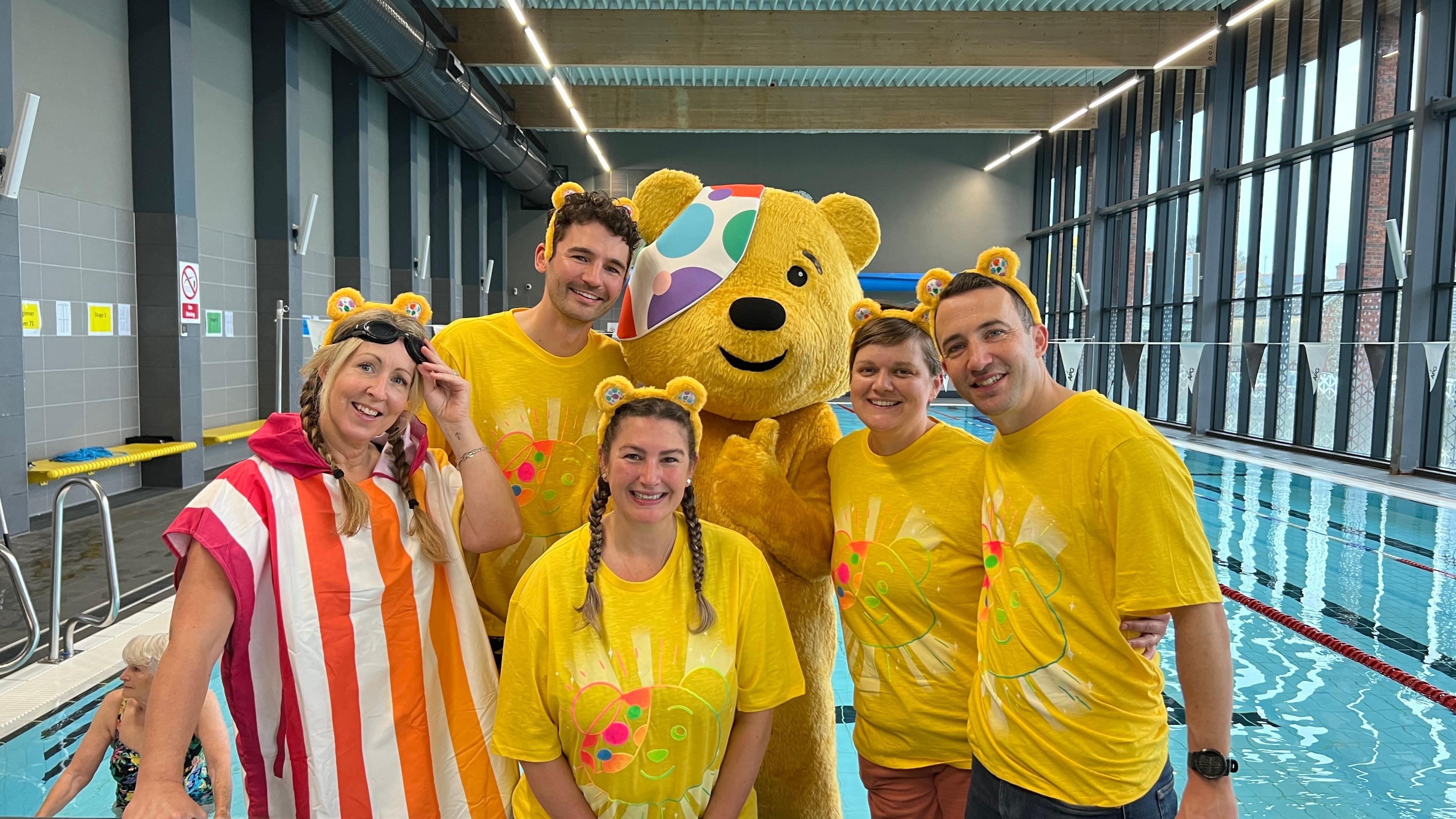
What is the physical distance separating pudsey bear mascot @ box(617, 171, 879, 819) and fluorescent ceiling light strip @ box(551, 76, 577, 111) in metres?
10.8

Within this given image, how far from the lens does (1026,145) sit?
67.3ft

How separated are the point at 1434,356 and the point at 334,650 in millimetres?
10626

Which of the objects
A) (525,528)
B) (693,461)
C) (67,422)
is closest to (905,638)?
(693,461)

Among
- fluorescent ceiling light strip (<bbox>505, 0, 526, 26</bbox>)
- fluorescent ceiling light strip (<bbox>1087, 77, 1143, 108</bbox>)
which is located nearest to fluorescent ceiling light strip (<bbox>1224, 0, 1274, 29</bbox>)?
fluorescent ceiling light strip (<bbox>1087, 77, 1143, 108</bbox>)

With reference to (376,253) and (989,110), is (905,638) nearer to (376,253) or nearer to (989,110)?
(376,253)

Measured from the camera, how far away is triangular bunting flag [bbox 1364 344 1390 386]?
912 centimetres

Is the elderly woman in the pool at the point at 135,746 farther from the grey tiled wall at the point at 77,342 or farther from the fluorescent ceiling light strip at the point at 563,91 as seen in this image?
the fluorescent ceiling light strip at the point at 563,91

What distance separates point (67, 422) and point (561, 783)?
7754mm

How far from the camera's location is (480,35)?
40.5ft

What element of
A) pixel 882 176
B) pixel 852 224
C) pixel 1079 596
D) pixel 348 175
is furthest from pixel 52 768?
pixel 882 176

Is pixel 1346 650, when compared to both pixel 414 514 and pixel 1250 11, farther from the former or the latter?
pixel 1250 11

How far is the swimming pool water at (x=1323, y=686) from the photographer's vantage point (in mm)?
3342

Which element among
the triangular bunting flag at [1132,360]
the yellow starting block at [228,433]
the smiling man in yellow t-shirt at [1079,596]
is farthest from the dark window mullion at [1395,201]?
the yellow starting block at [228,433]

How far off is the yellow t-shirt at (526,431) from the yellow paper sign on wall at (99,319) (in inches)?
282
